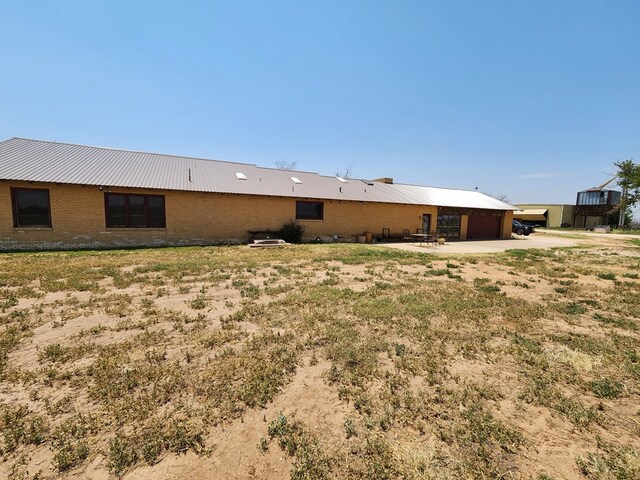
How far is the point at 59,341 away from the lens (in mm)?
4328

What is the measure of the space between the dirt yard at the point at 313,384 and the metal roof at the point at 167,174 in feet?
31.5

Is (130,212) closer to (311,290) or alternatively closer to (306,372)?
(311,290)

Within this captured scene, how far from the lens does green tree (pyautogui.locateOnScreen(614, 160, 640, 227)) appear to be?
4584 centimetres

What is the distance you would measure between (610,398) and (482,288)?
15.8 ft

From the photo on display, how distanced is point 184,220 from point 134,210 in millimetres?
2439

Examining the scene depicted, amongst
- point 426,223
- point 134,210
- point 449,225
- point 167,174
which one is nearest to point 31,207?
point 134,210

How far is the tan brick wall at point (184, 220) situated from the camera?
13664mm

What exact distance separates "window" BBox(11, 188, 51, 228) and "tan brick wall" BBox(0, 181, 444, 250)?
0.22 m

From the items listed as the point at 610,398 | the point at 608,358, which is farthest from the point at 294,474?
the point at 608,358

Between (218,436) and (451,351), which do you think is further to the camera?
(451,351)

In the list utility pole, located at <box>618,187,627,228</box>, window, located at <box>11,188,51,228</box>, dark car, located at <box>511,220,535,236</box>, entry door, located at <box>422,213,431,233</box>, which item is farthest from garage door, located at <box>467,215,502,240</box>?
utility pole, located at <box>618,187,627,228</box>

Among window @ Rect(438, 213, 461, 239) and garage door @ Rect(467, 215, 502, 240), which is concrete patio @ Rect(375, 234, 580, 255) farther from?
garage door @ Rect(467, 215, 502, 240)

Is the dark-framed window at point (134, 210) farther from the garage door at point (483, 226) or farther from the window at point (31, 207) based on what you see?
the garage door at point (483, 226)

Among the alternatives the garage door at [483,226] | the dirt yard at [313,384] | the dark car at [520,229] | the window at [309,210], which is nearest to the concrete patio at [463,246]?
the window at [309,210]
